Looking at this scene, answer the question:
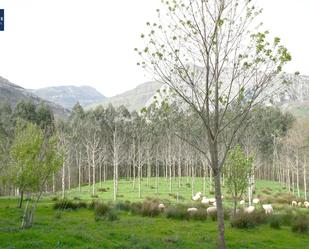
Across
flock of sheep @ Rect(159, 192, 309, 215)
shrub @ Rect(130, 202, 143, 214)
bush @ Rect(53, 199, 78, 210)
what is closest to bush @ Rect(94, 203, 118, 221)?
shrub @ Rect(130, 202, 143, 214)

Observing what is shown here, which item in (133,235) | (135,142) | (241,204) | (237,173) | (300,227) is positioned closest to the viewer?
(133,235)

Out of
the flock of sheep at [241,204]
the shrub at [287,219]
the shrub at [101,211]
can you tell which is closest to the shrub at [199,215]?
the flock of sheep at [241,204]

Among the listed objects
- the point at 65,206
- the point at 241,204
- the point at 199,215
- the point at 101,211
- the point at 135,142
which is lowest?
the point at 241,204

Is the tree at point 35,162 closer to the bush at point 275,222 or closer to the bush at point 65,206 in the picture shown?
the bush at point 65,206

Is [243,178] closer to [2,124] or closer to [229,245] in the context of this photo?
[229,245]

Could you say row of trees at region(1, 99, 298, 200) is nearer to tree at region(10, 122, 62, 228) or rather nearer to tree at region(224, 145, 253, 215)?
tree at region(224, 145, 253, 215)

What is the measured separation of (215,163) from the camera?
12109 mm

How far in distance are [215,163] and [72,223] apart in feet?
41.2

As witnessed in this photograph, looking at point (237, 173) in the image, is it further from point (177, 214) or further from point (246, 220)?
point (177, 214)

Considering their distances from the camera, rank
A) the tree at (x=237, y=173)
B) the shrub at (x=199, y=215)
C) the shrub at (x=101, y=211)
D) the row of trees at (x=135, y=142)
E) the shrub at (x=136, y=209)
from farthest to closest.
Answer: the row of trees at (x=135, y=142) → the shrub at (x=136, y=209) → the tree at (x=237, y=173) → the shrub at (x=199, y=215) → the shrub at (x=101, y=211)

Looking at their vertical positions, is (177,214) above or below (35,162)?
below

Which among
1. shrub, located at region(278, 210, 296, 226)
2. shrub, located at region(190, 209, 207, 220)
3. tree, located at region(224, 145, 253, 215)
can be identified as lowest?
shrub, located at region(278, 210, 296, 226)

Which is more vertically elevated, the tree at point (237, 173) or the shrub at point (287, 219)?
the tree at point (237, 173)

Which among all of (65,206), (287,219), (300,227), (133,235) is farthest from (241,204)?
(133,235)
